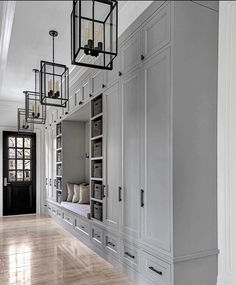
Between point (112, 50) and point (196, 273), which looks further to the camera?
point (196, 273)

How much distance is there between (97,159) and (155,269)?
170 cm

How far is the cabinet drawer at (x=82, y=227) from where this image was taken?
12.8 feet

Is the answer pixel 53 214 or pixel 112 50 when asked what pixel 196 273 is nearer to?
pixel 112 50

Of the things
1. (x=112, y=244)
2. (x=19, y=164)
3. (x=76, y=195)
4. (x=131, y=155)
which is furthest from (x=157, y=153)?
(x=19, y=164)

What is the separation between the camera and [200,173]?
221 centimetres

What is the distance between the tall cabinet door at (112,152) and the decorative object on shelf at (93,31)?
1264 mm

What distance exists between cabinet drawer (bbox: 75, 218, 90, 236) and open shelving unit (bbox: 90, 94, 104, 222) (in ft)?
1.14

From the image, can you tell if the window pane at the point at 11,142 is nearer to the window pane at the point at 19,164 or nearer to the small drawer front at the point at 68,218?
the window pane at the point at 19,164

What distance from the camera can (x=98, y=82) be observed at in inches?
141

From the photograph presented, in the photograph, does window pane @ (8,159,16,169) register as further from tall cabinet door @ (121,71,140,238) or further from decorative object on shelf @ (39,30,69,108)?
tall cabinet door @ (121,71,140,238)

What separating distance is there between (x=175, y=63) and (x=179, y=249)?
1.49 m

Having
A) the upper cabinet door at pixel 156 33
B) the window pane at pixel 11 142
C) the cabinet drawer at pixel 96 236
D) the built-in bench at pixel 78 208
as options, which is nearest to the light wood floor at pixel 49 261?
the cabinet drawer at pixel 96 236

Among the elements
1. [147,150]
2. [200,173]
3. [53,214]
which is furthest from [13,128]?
[200,173]

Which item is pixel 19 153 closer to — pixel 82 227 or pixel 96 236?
pixel 82 227
